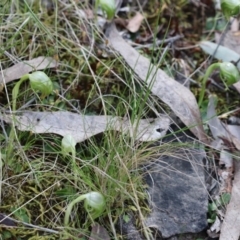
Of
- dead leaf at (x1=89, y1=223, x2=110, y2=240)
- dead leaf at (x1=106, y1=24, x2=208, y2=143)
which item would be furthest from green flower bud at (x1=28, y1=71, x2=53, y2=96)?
dead leaf at (x1=89, y1=223, x2=110, y2=240)

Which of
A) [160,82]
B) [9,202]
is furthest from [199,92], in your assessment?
[9,202]

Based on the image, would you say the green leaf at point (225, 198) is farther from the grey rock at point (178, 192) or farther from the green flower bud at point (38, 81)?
the green flower bud at point (38, 81)

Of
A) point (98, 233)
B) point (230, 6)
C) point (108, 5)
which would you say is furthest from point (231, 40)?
point (98, 233)

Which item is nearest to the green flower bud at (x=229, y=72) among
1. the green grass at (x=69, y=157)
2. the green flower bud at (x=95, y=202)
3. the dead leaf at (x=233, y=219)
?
the green grass at (x=69, y=157)

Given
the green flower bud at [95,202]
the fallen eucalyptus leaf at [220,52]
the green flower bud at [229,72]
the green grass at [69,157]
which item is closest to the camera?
the green flower bud at [95,202]

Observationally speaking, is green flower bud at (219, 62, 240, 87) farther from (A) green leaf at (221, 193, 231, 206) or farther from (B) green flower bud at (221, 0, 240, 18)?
(A) green leaf at (221, 193, 231, 206)

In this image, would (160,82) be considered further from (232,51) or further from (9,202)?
(9,202)
